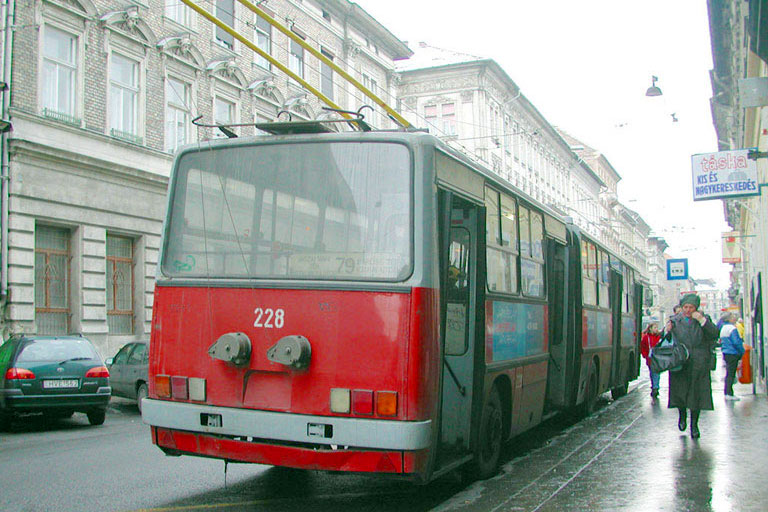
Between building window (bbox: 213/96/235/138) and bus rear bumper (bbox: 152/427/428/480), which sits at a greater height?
building window (bbox: 213/96/235/138)

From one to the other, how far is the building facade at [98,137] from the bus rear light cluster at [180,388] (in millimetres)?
12322

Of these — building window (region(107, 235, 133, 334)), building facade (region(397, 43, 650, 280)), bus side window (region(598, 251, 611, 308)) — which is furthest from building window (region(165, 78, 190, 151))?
building facade (region(397, 43, 650, 280))

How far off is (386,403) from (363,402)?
18 cm

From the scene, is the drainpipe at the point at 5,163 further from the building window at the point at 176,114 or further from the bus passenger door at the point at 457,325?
the bus passenger door at the point at 457,325

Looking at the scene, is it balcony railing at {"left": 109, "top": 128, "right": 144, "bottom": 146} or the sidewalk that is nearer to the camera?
the sidewalk

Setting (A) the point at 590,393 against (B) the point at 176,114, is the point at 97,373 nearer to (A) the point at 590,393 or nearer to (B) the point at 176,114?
(A) the point at 590,393

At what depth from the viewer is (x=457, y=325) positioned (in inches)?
282

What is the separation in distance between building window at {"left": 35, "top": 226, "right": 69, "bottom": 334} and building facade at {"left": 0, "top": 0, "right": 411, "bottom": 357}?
0.10 ft

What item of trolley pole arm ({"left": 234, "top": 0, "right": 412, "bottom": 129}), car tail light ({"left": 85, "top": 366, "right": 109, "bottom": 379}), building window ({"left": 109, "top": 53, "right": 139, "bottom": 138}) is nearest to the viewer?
trolley pole arm ({"left": 234, "top": 0, "right": 412, "bottom": 129})

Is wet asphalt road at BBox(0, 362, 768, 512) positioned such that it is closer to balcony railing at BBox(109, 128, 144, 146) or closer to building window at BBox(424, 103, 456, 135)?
balcony railing at BBox(109, 128, 144, 146)

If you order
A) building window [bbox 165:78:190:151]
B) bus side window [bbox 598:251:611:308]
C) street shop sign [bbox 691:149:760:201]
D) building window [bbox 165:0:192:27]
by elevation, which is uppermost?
building window [bbox 165:0:192:27]

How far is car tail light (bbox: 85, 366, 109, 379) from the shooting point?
1362 centimetres

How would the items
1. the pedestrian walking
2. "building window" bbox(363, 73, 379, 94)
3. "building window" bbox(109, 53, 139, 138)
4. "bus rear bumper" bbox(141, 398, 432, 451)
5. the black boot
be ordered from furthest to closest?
"building window" bbox(363, 73, 379, 94)
"building window" bbox(109, 53, 139, 138)
the pedestrian walking
the black boot
"bus rear bumper" bbox(141, 398, 432, 451)

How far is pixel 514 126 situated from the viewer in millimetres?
55562
